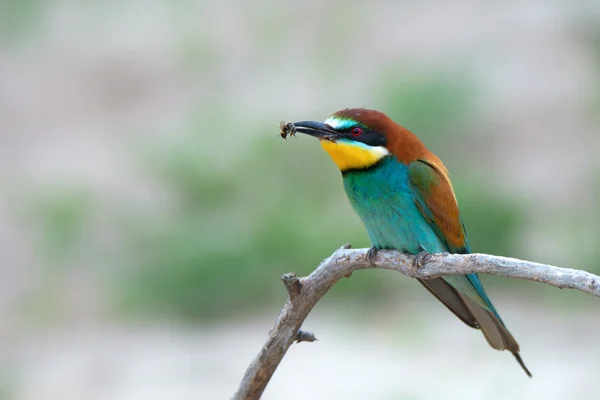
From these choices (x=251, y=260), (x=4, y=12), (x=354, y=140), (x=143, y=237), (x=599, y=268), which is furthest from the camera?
(x=4, y=12)

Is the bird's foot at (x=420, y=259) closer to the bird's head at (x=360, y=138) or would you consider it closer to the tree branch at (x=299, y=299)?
the tree branch at (x=299, y=299)

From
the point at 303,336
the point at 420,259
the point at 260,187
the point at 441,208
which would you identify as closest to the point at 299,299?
the point at 303,336

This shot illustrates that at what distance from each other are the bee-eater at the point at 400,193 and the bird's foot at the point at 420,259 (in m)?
0.10

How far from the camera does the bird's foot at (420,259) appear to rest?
1.99 metres

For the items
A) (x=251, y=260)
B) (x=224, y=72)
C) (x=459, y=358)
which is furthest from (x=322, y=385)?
(x=224, y=72)

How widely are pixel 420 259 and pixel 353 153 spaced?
30 cm

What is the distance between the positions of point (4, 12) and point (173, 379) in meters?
4.97

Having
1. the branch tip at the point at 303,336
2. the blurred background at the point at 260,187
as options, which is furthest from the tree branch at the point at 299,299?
the blurred background at the point at 260,187

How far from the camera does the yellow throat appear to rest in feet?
6.98

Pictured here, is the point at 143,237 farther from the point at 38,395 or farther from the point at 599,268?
the point at 599,268

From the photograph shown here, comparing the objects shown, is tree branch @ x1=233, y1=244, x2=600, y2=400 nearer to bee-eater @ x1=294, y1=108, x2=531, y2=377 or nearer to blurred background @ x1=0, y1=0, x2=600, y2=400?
bee-eater @ x1=294, y1=108, x2=531, y2=377

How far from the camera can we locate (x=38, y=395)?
14.6 ft

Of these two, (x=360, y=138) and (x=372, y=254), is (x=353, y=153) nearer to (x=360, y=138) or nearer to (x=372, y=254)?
(x=360, y=138)

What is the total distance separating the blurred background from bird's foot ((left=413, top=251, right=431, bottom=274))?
1.95 m
